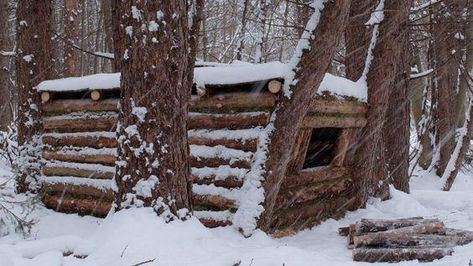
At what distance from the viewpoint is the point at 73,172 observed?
7473 mm

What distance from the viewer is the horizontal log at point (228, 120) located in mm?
5633

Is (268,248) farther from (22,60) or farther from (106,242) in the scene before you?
(22,60)

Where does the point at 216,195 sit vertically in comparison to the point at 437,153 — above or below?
above

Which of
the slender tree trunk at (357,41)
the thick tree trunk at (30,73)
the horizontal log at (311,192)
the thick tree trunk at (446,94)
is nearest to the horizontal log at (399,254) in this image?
the horizontal log at (311,192)

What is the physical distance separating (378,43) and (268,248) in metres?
4.24

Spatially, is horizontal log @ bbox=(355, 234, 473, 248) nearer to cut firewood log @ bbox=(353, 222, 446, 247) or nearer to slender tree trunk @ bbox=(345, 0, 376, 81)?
cut firewood log @ bbox=(353, 222, 446, 247)

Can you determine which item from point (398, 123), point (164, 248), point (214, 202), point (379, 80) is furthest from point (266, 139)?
point (398, 123)

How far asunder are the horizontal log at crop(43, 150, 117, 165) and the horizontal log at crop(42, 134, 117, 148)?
0.14 m

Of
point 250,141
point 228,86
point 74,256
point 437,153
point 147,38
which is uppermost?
point 147,38

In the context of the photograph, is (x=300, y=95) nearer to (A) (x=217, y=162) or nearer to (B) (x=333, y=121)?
(A) (x=217, y=162)

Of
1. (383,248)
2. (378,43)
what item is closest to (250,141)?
(383,248)

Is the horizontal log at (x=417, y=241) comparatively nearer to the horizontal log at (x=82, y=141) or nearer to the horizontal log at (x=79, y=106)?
the horizontal log at (x=82, y=141)

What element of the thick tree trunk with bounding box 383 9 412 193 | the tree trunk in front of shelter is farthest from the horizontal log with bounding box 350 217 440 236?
the thick tree trunk with bounding box 383 9 412 193

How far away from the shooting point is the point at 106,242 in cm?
409
